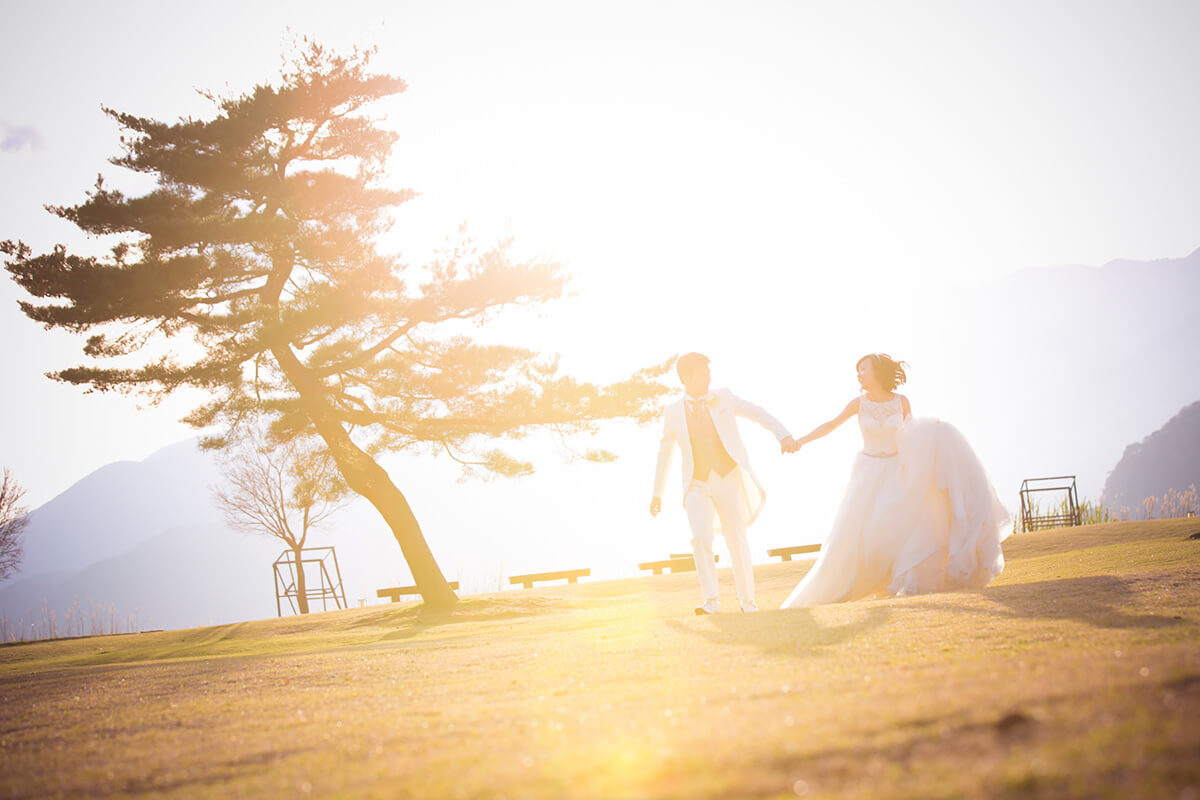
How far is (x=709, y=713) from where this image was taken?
256cm

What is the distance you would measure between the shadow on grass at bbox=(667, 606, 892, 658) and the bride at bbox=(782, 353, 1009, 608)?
1.95m

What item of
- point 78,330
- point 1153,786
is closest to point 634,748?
point 1153,786

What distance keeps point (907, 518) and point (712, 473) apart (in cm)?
188

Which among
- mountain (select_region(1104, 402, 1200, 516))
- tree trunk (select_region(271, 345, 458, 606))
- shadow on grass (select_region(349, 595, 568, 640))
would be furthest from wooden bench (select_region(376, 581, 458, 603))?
mountain (select_region(1104, 402, 1200, 516))

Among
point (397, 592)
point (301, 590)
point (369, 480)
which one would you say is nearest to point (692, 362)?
point (369, 480)

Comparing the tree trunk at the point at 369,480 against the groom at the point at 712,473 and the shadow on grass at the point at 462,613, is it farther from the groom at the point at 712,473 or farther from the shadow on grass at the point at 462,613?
the groom at the point at 712,473

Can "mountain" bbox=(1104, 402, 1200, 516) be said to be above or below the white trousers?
below

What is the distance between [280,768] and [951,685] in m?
2.00

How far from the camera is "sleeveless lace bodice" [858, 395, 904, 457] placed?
26.5ft

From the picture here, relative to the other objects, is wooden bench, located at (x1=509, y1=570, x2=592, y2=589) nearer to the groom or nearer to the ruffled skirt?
the ruffled skirt

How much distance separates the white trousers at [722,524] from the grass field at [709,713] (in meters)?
1.44

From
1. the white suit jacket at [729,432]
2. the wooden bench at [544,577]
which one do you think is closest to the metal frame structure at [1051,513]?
the wooden bench at [544,577]

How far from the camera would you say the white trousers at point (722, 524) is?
7582mm

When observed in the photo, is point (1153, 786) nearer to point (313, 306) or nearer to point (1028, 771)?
point (1028, 771)
